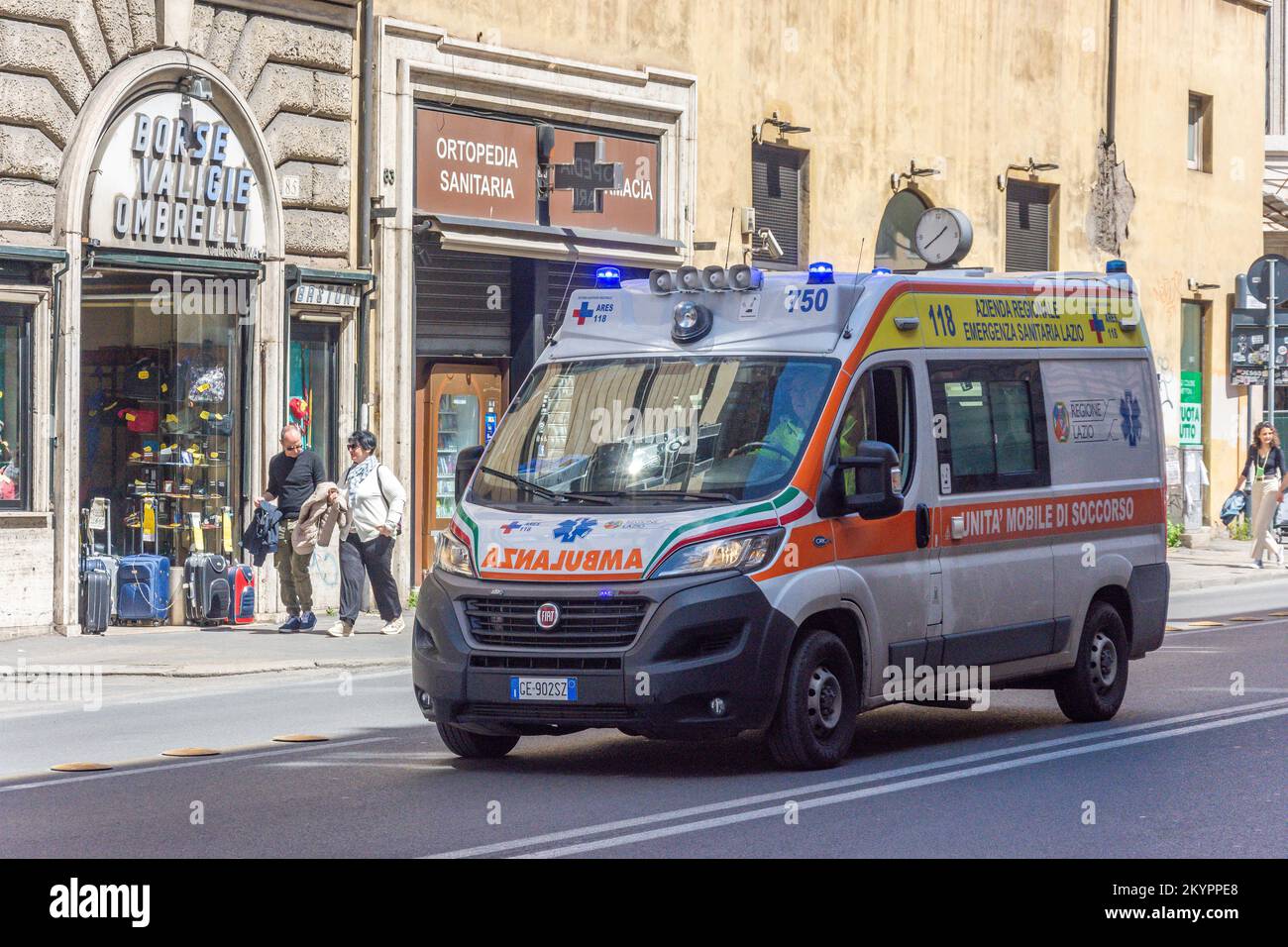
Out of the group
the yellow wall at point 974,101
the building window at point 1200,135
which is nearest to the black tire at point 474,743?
the yellow wall at point 974,101

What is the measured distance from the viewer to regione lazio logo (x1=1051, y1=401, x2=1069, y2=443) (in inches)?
474

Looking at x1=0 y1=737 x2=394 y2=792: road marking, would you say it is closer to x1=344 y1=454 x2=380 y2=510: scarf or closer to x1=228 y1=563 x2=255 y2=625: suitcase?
x1=344 y1=454 x2=380 y2=510: scarf

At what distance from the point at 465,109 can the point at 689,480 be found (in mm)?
12190

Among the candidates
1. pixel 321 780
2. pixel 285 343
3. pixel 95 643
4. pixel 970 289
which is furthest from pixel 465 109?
pixel 321 780

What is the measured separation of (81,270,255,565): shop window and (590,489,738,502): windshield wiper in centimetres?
924

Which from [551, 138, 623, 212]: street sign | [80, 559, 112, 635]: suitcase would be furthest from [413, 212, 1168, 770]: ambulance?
[551, 138, 623, 212]: street sign

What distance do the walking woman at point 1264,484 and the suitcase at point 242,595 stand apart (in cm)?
1295

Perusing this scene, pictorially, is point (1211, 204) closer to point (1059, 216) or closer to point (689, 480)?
point (1059, 216)

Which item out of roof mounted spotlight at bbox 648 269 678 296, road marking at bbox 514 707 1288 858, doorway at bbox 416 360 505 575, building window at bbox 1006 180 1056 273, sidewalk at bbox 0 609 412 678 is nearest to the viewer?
road marking at bbox 514 707 1288 858

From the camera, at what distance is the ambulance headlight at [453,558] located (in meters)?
10.1

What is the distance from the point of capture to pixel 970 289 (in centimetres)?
1159

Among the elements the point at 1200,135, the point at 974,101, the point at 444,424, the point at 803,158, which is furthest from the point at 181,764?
Result: the point at 1200,135

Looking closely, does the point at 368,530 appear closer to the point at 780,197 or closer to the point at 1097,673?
the point at 1097,673

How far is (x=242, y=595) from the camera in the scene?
752 inches
